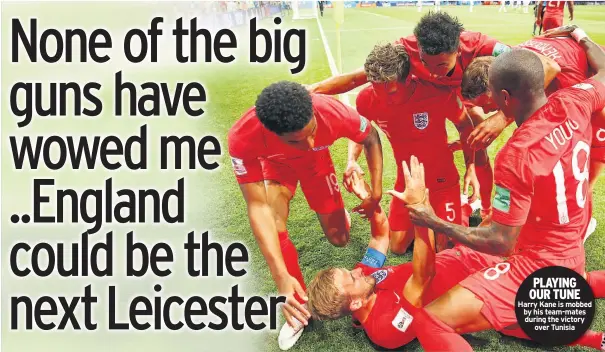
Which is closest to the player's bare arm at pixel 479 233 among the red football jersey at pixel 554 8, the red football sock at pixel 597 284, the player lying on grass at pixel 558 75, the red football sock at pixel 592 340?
the red football sock at pixel 597 284

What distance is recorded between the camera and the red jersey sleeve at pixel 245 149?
322 cm

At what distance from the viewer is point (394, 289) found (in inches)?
124

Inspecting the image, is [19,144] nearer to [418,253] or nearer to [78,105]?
[78,105]

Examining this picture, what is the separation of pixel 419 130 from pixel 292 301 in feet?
5.46

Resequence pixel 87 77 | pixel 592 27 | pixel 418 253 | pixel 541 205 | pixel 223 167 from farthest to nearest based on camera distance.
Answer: pixel 592 27
pixel 223 167
pixel 87 77
pixel 418 253
pixel 541 205

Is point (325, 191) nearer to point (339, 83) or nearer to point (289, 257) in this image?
point (289, 257)

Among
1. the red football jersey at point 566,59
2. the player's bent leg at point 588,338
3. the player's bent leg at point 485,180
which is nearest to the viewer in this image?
the player's bent leg at point 588,338

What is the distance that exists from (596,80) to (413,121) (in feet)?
4.11

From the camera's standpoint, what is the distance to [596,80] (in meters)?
2.92

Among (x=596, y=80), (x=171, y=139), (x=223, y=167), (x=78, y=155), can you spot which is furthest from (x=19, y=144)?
(x=596, y=80)

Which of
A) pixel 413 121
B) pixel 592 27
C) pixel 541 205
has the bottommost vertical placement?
pixel 541 205

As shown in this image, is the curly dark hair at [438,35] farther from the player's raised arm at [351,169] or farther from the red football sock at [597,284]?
the red football sock at [597,284]

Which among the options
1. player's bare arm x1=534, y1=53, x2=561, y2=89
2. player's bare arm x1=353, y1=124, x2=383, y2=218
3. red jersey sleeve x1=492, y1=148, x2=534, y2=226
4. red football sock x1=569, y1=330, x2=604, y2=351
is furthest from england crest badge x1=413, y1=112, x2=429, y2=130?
red football sock x1=569, y1=330, x2=604, y2=351

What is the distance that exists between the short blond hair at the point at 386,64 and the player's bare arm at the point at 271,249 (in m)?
1.03
